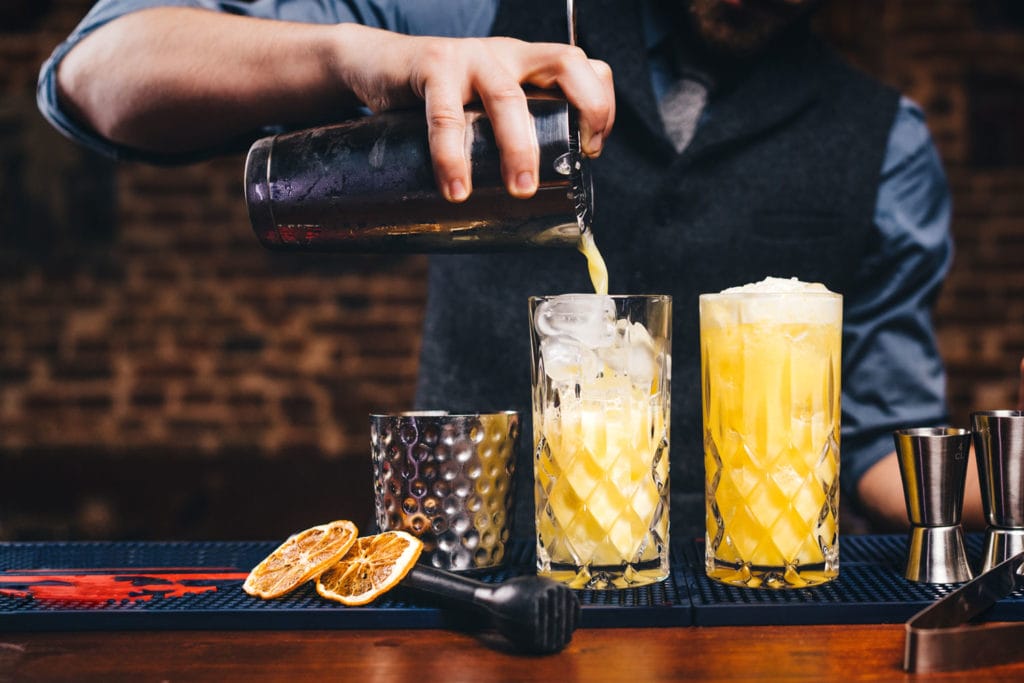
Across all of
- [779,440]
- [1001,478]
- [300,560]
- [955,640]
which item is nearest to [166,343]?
[300,560]

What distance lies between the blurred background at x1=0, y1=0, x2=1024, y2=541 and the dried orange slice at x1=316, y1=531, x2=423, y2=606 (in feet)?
8.16

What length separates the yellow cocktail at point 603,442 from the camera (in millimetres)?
926

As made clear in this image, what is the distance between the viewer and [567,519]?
94 cm

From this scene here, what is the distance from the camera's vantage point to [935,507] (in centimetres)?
93

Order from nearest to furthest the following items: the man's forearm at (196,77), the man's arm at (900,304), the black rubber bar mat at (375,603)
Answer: the black rubber bar mat at (375,603) < the man's forearm at (196,77) < the man's arm at (900,304)

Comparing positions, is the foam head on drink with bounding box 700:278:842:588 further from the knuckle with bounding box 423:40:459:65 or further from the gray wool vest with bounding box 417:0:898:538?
the gray wool vest with bounding box 417:0:898:538

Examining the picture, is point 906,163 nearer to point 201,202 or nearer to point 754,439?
point 754,439

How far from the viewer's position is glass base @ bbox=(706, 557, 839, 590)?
922 mm

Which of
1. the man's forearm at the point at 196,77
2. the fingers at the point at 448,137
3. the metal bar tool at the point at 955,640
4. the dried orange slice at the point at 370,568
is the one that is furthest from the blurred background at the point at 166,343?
the metal bar tool at the point at 955,640

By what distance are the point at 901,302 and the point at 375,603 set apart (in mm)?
1240

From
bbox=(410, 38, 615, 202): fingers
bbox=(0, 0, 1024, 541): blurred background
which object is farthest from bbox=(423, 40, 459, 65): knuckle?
bbox=(0, 0, 1024, 541): blurred background

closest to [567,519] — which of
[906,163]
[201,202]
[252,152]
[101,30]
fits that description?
[252,152]

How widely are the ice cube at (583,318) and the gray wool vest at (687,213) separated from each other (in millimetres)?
672

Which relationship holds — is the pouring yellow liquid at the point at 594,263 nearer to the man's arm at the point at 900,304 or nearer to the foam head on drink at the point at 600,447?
the foam head on drink at the point at 600,447
